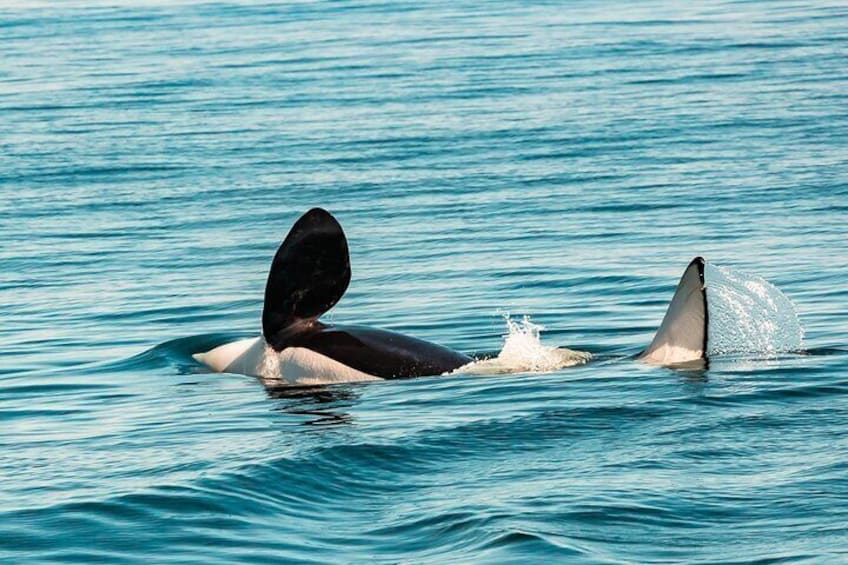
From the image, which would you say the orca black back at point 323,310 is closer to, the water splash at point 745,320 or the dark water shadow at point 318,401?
the dark water shadow at point 318,401

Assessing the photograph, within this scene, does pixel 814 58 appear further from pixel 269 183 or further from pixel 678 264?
pixel 678 264

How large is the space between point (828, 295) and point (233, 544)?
27.9ft

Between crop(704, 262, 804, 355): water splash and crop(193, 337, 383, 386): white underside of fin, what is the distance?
2.29m

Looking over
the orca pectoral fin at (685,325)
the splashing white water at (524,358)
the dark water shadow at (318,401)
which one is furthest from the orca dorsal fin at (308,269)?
the orca pectoral fin at (685,325)

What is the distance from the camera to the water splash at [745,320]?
12.2 m

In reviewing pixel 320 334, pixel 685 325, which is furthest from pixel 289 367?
pixel 685 325

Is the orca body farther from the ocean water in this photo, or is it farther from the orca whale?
the ocean water

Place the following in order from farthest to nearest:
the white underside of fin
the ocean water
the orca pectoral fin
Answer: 1. the white underside of fin
2. the orca pectoral fin
3. the ocean water

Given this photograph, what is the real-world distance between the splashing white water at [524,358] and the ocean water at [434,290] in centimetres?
21

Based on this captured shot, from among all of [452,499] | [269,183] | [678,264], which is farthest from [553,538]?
[269,183]

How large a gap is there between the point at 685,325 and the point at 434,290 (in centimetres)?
535

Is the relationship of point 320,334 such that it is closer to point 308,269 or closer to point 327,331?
point 327,331

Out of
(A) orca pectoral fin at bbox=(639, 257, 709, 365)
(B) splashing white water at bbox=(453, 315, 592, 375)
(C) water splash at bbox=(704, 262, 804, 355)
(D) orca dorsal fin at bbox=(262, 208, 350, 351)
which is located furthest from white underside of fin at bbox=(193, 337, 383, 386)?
(C) water splash at bbox=(704, 262, 804, 355)

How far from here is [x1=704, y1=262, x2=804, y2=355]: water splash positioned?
12.2m
